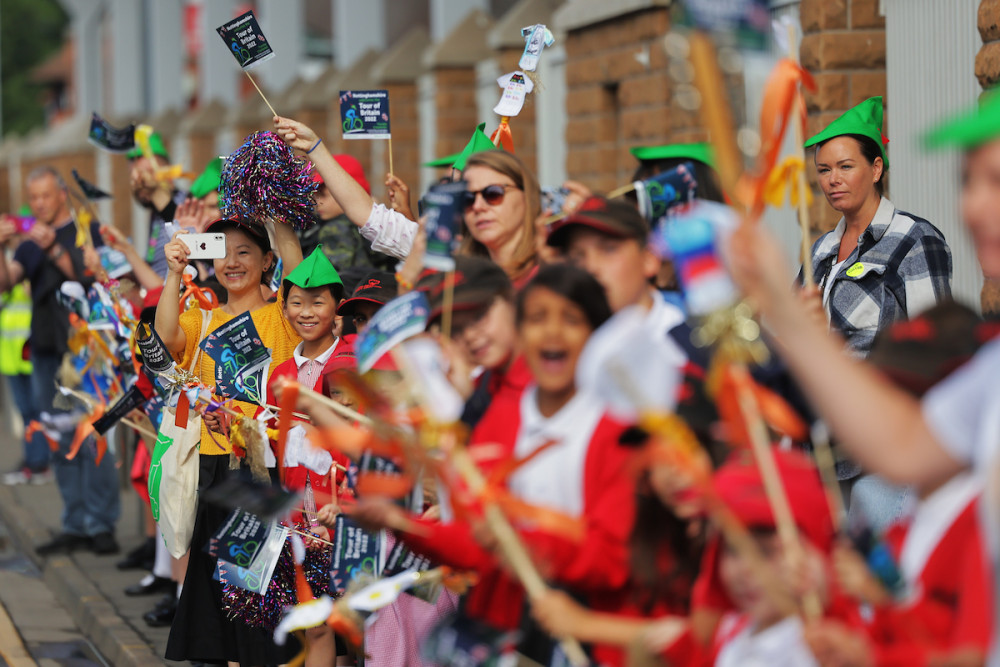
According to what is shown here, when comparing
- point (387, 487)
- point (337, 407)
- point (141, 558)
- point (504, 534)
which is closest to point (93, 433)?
point (141, 558)

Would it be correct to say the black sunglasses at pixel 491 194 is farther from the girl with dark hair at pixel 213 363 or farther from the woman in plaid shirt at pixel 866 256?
the girl with dark hair at pixel 213 363

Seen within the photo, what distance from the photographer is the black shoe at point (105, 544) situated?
28.3 ft

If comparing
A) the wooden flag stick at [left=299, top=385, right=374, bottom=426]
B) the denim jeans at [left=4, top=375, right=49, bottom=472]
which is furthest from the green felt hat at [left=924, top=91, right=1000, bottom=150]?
the denim jeans at [left=4, top=375, right=49, bottom=472]

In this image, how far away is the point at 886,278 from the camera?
4590mm

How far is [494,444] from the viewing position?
10.3ft

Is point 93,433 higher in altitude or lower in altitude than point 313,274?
lower

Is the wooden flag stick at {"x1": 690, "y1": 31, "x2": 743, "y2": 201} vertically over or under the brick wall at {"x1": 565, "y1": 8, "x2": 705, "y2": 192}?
under

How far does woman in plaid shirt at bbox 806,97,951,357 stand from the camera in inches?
179

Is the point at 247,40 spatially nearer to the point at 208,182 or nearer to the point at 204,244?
the point at 204,244

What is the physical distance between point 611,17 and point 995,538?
25.7 feet

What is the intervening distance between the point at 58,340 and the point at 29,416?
120cm

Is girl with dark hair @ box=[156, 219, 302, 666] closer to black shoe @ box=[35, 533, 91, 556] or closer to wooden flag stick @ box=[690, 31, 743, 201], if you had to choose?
wooden flag stick @ box=[690, 31, 743, 201]

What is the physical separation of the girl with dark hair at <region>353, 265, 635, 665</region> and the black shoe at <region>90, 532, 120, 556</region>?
19.6ft

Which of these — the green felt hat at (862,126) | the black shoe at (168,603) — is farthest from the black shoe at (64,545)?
the green felt hat at (862,126)
